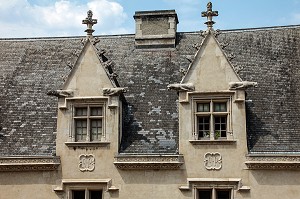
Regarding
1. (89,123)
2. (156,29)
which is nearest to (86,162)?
(89,123)

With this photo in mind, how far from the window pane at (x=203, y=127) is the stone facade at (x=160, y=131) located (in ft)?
0.14

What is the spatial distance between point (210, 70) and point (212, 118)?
7.23 feet

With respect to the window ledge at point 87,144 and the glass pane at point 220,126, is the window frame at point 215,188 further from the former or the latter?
the window ledge at point 87,144

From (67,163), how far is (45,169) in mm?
1008

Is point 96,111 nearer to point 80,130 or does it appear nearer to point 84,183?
point 80,130

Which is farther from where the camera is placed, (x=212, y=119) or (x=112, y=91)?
(x=112, y=91)

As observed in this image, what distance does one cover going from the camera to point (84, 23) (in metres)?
23.5

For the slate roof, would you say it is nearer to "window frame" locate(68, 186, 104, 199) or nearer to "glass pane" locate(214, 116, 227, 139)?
"glass pane" locate(214, 116, 227, 139)

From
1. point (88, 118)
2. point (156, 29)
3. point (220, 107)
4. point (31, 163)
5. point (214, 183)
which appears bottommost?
point (214, 183)

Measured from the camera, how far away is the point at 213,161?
20.8 meters

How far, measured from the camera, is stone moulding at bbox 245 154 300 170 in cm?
2003

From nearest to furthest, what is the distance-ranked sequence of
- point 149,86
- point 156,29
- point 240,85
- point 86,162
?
point 240,85 < point 86,162 < point 149,86 < point 156,29

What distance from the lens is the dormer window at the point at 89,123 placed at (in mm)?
22016

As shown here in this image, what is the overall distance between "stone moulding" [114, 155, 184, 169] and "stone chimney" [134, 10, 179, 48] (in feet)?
24.9
